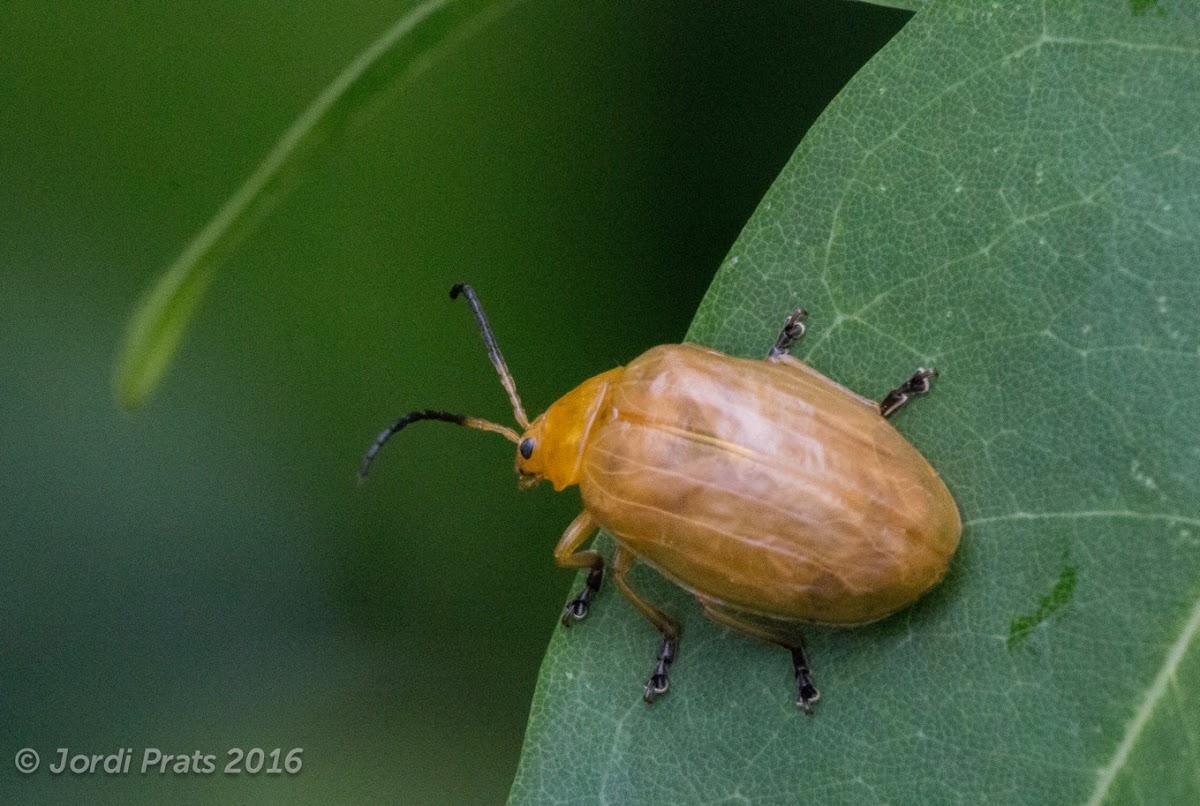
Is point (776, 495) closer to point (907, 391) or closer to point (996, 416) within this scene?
point (907, 391)

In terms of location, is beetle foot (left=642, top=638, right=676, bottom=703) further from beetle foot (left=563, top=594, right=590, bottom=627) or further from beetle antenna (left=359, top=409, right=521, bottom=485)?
beetle antenna (left=359, top=409, right=521, bottom=485)

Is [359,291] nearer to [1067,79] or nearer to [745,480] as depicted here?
[745,480]

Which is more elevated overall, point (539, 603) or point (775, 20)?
point (775, 20)

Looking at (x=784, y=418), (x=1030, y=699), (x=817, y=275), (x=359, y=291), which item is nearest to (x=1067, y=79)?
(x=817, y=275)

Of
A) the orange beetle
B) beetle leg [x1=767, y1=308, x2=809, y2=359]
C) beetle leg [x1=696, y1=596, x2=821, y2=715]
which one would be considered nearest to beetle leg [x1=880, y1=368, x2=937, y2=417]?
the orange beetle

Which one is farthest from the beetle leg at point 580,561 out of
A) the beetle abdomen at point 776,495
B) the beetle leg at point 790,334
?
the beetle leg at point 790,334

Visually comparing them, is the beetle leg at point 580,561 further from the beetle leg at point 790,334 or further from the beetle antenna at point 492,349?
the beetle leg at point 790,334

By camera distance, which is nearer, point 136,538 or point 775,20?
point 775,20
